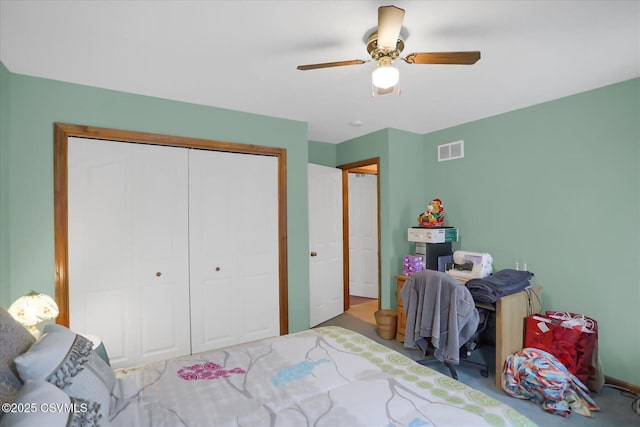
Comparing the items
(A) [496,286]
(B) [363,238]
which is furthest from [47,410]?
(B) [363,238]

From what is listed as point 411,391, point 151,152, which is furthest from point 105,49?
point 411,391

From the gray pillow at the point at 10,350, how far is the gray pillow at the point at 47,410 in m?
0.06

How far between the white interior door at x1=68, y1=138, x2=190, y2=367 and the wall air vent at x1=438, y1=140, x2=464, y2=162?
9.75ft

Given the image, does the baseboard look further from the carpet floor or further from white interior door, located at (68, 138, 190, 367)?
white interior door, located at (68, 138, 190, 367)

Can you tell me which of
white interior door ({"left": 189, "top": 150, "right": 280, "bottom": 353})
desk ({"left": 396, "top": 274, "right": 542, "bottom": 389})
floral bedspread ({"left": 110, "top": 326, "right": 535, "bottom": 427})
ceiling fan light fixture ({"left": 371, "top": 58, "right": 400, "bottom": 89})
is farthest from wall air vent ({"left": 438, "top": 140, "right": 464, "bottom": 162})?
floral bedspread ({"left": 110, "top": 326, "right": 535, "bottom": 427})

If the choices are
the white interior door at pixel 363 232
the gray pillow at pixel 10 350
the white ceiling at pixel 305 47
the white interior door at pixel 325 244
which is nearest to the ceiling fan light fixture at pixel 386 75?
the white ceiling at pixel 305 47

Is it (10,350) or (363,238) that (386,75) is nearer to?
(10,350)

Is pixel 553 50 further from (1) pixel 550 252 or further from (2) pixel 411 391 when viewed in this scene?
(2) pixel 411 391

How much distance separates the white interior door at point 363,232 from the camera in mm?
5195

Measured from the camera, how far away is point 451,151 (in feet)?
12.3

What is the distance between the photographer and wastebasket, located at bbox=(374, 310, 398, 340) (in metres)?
3.51

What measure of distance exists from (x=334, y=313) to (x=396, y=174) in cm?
210

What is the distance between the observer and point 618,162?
253cm

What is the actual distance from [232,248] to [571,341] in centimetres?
302
